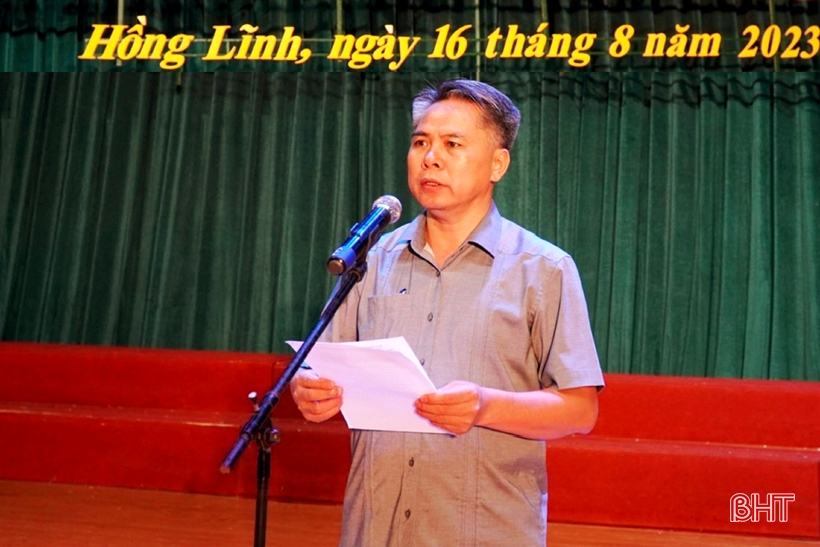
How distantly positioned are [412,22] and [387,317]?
464cm

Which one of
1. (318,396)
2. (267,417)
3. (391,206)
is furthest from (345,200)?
(267,417)

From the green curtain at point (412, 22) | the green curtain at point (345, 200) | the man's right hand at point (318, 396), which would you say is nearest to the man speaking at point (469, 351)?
the man's right hand at point (318, 396)

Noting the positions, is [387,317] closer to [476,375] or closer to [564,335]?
[476,375]

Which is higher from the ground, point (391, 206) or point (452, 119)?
point (452, 119)

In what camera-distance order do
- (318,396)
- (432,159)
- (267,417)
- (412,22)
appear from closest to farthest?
(267,417) < (318,396) < (432,159) < (412,22)

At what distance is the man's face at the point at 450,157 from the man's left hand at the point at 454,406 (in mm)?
404

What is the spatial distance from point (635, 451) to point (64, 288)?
A: 423cm

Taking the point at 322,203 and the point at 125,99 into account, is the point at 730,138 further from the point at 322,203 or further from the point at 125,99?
the point at 125,99

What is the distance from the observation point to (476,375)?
1567 millimetres

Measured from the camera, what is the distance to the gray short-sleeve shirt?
154cm

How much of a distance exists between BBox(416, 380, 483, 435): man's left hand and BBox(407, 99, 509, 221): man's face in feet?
1.32

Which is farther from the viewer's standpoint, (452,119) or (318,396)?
(452,119)

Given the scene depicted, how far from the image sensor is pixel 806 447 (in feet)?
13.0

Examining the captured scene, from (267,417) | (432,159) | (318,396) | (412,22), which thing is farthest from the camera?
(412,22)
